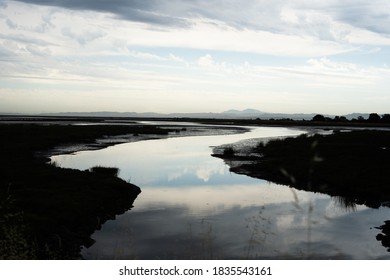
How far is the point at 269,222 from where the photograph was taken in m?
17.2

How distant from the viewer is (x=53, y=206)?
18047 millimetres

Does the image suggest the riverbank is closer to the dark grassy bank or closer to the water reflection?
the dark grassy bank

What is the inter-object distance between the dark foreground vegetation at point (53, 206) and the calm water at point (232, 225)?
0.88 metres

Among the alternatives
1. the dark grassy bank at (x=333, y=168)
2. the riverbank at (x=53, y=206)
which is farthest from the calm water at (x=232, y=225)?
the dark grassy bank at (x=333, y=168)

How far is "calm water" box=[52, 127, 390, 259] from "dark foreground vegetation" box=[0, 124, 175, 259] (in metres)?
0.88

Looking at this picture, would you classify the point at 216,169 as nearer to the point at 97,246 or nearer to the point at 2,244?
the point at 97,246

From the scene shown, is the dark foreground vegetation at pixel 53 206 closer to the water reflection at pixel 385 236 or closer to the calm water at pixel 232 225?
the calm water at pixel 232 225

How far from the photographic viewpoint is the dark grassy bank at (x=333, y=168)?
78.8ft

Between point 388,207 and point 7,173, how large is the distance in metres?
22.9

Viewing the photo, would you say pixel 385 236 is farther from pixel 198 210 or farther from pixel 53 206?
pixel 53 206

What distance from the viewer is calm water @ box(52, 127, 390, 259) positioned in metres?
13.8

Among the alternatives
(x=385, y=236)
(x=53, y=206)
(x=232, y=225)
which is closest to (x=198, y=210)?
(x=232, y=225)

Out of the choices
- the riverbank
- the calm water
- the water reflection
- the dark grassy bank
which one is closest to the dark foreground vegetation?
the riverbank
